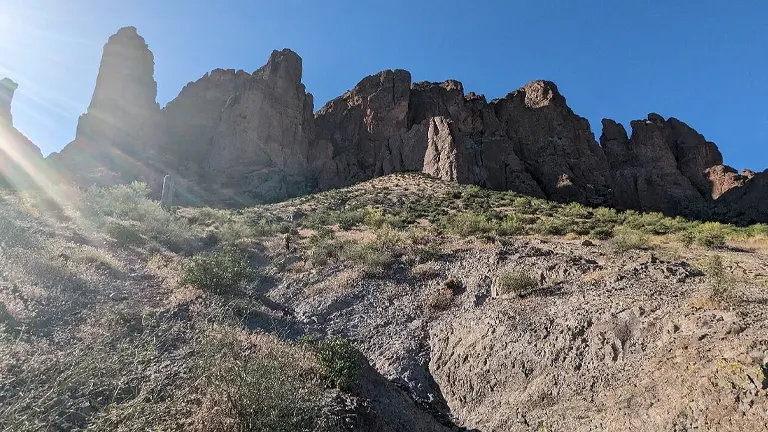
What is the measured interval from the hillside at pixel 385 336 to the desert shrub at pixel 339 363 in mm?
38

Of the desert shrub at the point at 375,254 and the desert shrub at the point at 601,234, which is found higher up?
the desert shrub at the point at 601,234

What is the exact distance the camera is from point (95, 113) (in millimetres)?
68938

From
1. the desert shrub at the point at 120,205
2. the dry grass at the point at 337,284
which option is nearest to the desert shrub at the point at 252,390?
the dry grass at the point at 337,284

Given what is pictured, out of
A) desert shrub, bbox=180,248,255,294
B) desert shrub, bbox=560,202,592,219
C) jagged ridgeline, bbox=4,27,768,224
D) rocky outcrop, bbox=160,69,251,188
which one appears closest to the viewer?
desert shrub, bbox=180,248,255,294

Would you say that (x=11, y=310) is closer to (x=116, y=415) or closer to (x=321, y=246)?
(x=116, y=415)

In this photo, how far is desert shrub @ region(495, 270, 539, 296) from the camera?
40.2 ft

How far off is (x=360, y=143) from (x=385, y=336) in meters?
60.9

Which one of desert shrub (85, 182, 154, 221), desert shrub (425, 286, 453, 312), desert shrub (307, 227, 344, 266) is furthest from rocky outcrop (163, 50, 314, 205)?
desert shrub (425, 286, 453, 312)

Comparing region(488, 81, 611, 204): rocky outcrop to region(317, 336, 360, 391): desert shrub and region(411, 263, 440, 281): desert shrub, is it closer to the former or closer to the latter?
region(411, 263, 440, 281): desert shrub

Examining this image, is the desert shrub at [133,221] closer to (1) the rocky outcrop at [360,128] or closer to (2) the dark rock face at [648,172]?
(1) the rocky outcrop at [360,128]

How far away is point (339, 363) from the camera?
776 cm

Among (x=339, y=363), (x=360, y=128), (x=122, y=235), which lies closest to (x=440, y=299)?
(x=339, y=363)

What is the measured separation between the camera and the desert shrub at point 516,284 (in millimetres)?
12242

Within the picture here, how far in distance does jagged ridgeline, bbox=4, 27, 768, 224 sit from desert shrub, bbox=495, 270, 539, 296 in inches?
1438
